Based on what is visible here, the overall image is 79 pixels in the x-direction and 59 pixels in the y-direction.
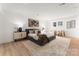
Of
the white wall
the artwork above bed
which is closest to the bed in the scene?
the white wall

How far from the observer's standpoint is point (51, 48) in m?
1.85

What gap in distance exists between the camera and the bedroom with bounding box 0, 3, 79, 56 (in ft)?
6.02

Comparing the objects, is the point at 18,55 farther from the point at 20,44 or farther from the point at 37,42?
the point at 37,42

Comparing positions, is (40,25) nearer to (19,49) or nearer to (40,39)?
(40,39)

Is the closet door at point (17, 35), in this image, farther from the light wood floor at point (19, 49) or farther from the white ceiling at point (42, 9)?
the white ceiling at point (42, 9)

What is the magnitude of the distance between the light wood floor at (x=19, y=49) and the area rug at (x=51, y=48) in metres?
0.08

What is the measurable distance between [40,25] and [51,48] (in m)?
0.49

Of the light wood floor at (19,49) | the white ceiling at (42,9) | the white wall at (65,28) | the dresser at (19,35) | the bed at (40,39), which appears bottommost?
the light wood floor at (19,49)

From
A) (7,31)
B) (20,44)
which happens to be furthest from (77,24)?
(7,31)

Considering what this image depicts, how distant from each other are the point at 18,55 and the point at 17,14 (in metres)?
0.78

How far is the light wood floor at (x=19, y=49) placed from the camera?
71.6 inches

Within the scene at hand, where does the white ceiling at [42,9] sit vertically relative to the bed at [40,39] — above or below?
above

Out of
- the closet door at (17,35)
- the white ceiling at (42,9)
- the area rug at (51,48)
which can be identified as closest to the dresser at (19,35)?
the closet door at (17,35)

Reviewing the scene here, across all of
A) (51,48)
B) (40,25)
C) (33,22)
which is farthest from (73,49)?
(33,22)
